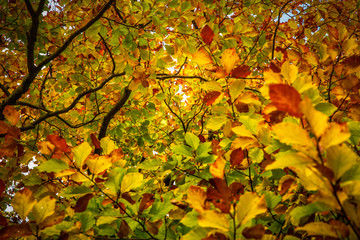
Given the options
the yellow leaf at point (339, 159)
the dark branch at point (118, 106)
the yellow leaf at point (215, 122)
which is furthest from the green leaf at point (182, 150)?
the dark branch at point (118, 106)

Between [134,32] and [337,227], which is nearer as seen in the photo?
[337,227]

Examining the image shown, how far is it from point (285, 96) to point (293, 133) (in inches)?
3.4

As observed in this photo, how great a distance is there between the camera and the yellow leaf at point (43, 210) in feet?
2.40

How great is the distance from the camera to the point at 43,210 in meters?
0.74

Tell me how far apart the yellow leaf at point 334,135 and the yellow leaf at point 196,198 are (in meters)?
0.38

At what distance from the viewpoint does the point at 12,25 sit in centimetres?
254

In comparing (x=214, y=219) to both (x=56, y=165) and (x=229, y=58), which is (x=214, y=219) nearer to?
(x=56, y=165)

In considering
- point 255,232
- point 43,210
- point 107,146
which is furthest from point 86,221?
point 255,232

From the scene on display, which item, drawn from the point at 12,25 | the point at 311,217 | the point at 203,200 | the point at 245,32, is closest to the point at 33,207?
the point at 203,200

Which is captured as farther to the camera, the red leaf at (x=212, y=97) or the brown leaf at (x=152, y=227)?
the red leaf at (x=212, y=97)

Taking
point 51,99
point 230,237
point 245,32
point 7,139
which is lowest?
point 230,237

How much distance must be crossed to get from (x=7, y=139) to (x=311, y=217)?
1739mm

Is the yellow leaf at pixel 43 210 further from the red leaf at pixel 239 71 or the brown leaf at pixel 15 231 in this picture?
the red leaf at pixel 239 71

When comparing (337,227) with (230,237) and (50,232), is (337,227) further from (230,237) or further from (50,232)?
(50,232)
